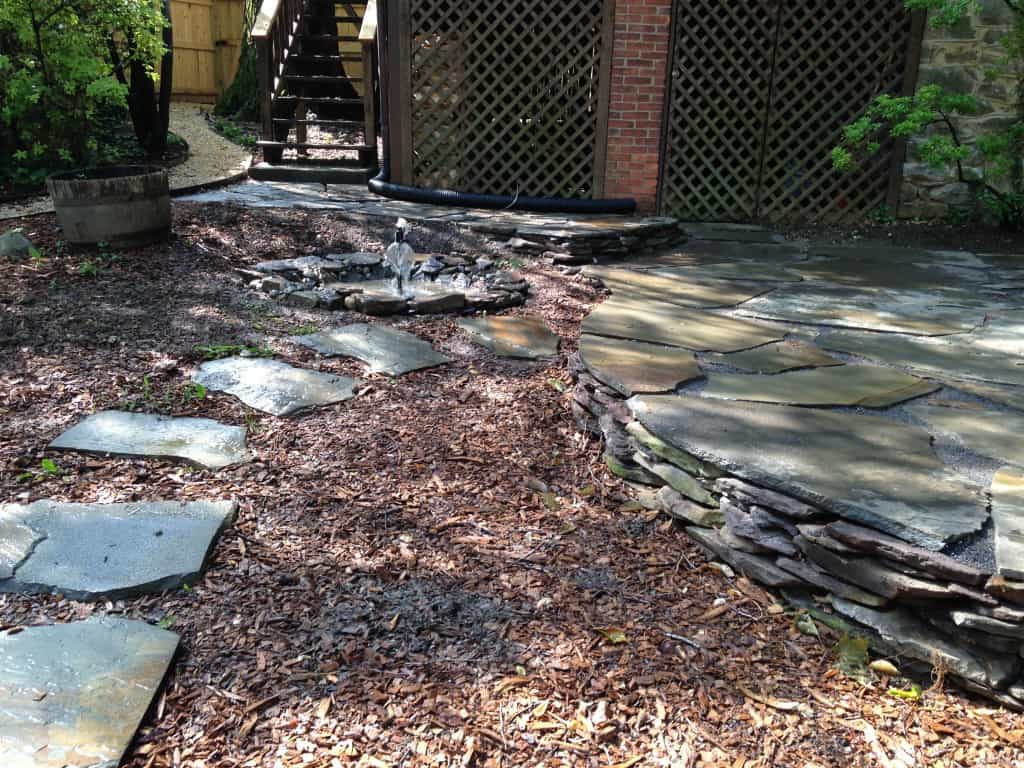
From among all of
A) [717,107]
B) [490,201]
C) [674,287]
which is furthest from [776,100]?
[674,287]

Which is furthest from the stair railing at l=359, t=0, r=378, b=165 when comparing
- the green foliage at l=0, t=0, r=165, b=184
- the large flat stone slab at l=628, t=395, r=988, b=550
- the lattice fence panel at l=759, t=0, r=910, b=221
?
the large flat stone slab at l=628, t=395, r=988, b=550

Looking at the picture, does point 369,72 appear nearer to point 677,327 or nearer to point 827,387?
point 677,327

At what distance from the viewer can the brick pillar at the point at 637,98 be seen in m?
6.85

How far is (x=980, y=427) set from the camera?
268cm

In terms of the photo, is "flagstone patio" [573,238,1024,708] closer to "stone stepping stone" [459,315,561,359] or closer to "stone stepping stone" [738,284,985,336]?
"stone stepping stone" [738,284,985,336]

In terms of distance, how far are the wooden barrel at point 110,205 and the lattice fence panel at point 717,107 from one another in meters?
4.15

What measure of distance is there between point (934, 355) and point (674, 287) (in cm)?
156

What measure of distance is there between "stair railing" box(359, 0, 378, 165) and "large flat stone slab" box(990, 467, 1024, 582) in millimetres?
7081

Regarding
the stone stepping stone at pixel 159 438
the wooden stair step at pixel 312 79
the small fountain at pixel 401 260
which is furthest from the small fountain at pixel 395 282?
the wooden stair step at pixel 312 79

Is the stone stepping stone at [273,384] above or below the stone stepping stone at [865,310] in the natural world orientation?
below

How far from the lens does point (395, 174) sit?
7.59m

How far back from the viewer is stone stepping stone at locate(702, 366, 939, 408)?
2.89 metres

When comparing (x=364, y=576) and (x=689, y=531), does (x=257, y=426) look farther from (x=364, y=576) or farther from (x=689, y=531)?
(x=689, y=531)

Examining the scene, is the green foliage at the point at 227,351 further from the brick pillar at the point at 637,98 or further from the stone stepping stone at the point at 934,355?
the brick pillar at the point at 637,98
